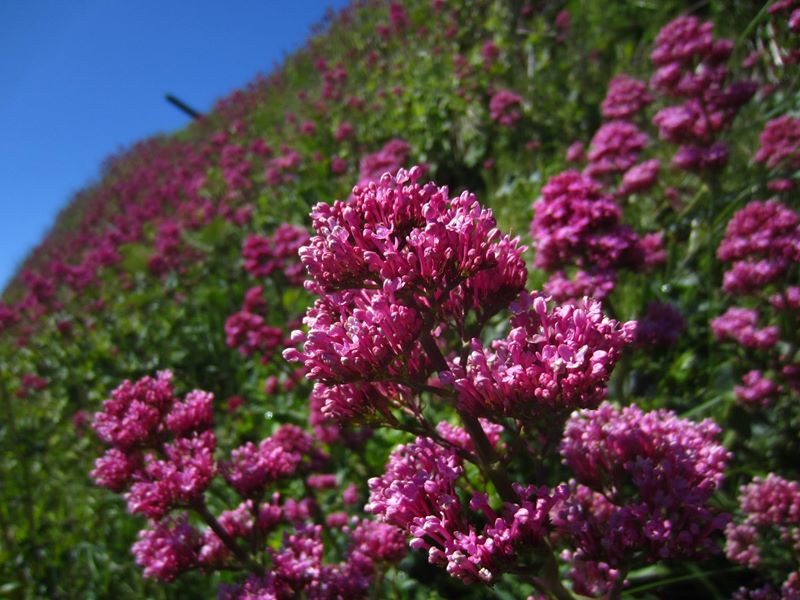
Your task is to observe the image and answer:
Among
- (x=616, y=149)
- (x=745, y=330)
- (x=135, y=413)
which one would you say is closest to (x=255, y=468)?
(x=135, y=413)

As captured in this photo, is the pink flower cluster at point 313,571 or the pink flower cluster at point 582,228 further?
the pink flower cluster at point 582,228

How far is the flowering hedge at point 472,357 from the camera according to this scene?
1470mm

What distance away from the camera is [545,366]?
136cm

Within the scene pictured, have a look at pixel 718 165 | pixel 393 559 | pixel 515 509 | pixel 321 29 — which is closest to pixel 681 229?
pixel 718 165

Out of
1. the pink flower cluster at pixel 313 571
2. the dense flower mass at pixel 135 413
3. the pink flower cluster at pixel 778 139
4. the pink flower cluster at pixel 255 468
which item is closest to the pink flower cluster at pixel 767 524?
the pink flower cluster at pixel 313 571

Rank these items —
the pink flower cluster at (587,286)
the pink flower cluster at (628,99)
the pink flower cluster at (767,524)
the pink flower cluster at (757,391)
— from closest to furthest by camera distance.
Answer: the pink flower cluster at (767,524) → the pink flower cluster at (587,286) → the pink flower cluster at (757,391) → the pink flower cluster at (628,99)

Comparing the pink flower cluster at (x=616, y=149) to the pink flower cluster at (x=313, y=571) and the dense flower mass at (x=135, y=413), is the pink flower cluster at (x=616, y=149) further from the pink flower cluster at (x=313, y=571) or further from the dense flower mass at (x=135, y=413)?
the dense flower mass at (x=135, y=413)

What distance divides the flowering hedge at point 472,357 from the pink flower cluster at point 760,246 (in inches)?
0.6

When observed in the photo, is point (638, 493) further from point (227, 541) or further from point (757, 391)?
point (757, 391)

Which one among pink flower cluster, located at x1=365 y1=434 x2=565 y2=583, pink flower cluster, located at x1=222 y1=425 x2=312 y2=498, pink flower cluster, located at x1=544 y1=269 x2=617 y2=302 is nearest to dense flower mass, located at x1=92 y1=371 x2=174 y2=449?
pink flower cluster, located at x1=222 y1=425 x2=312 y2=498

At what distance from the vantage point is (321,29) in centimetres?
1781

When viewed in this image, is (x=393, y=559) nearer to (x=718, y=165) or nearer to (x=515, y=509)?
(x=515, y=509)

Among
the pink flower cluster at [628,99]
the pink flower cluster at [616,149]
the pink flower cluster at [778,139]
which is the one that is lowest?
the pink flower cluster at [778,139]

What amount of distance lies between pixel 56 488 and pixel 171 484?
185 inches
